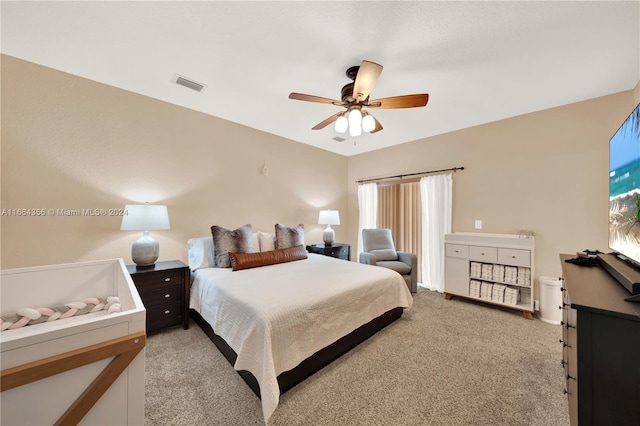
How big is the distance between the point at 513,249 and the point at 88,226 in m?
4.83

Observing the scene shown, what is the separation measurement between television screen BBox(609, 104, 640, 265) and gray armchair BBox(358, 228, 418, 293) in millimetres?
2060

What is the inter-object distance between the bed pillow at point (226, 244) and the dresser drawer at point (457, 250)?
2.79m

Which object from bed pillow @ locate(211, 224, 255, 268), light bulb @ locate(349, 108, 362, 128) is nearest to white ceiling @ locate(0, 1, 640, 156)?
light bulb @ locate(349, 108, 362, 128)

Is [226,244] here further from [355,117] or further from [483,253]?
[483,253]

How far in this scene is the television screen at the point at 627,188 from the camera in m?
1.25

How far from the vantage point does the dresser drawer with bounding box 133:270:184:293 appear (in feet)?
7.49

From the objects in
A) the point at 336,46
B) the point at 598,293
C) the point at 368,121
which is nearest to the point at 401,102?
the point at 368,121

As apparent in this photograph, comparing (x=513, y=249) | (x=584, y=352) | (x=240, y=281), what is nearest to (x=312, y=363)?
(x=240, y=281)

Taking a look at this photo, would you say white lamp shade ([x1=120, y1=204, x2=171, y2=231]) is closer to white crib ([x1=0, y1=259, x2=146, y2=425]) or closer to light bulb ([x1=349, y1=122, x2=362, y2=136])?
white crib ([x1=0, y1=259, x2=146, y2=425])

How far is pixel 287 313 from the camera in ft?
5.35

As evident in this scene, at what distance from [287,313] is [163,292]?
1591 millimetres

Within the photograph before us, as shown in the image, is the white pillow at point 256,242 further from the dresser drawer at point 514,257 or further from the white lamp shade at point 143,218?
the dresser drawer at point 514,257

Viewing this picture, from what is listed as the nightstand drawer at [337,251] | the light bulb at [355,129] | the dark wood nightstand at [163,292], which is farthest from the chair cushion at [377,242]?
the dark wood nightstand at [163,292]

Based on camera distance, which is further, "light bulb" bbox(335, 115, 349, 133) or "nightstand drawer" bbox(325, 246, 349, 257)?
"nightstand drawer" bbox(325, 246, 349, 257)
